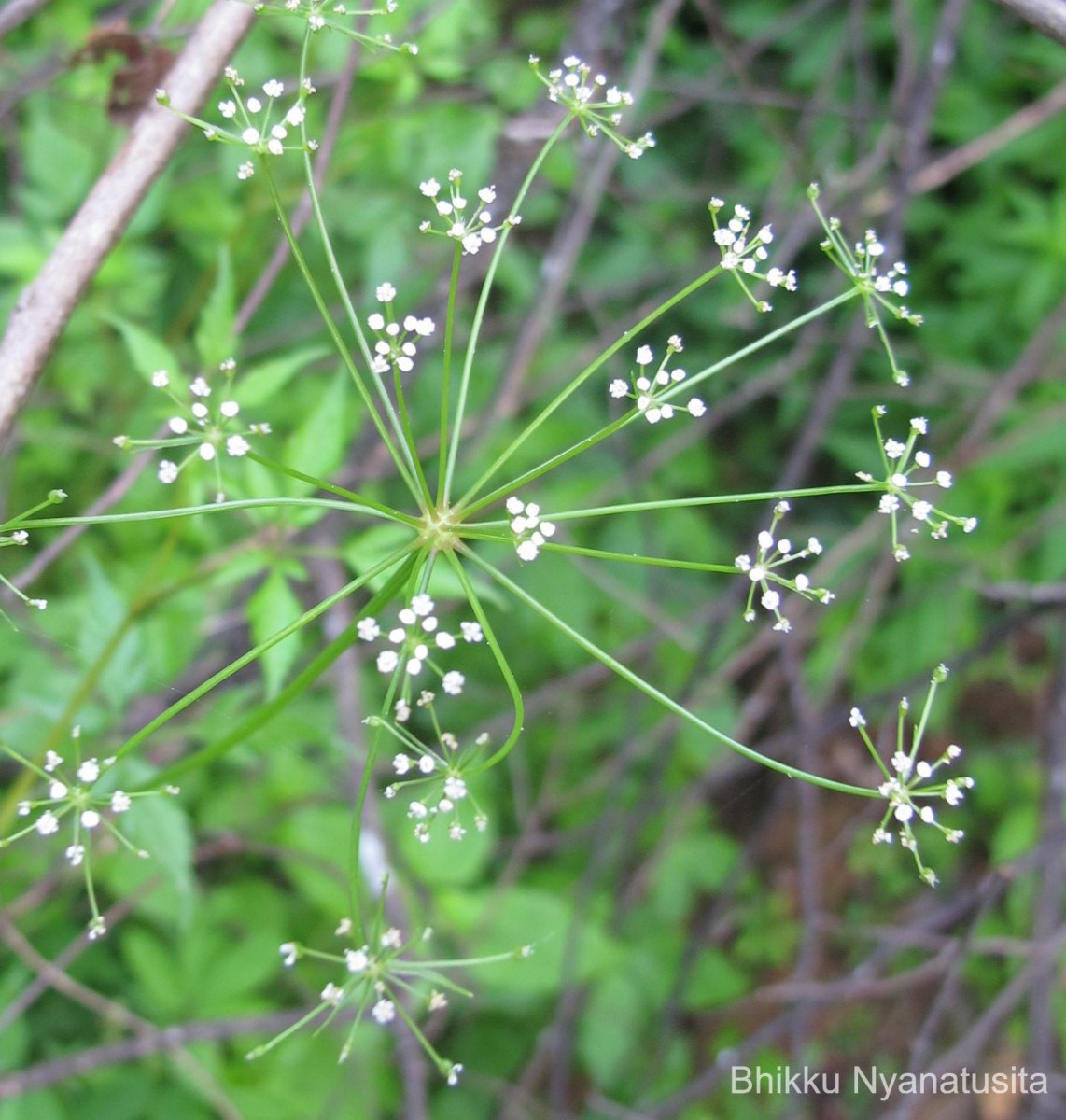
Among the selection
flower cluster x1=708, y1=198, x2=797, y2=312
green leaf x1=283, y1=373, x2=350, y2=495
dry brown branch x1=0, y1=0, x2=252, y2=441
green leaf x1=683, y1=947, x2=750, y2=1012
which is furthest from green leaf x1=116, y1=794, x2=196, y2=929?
green leaf x1=683, y1=947, x2=750, y2=1012

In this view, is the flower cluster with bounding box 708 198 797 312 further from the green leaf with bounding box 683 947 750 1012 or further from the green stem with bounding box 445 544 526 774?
the green leaf with bounding box 683 947 750 1012

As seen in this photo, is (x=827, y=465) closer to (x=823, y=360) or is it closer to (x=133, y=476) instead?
(x=823, y=360)

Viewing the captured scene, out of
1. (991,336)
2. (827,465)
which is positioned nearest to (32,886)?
(827,465)

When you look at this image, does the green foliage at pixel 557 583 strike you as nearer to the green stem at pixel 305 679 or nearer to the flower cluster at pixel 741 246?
the green stem at pixel 305 679

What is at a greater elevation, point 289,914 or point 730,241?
point 730,241

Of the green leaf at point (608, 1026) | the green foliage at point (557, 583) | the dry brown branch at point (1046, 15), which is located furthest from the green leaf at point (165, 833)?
the dry brown branch at point (1046, 15)

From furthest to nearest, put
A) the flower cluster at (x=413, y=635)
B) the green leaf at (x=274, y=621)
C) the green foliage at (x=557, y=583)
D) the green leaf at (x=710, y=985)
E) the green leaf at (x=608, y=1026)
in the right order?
the green leaf at (x=710, y=985) → the green leaf at (x=608, y=1026) → the green foliage at (x=557, y=583) → the green leaf at (x=274, y=621) → the flower cluster at (x=413, y=635)
